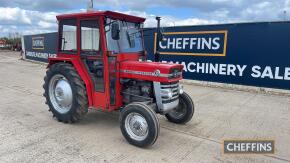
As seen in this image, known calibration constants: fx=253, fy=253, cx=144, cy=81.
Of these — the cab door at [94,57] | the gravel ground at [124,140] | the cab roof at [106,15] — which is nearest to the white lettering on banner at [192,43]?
the gravel ground at [124,140]

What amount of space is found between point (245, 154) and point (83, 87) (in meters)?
3.01

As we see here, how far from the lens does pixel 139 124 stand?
4.03 metres

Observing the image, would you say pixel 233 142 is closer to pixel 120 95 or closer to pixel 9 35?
pixel 120 95

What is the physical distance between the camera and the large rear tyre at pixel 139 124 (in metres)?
3.87

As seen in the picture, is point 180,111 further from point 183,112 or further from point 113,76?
point 113,76

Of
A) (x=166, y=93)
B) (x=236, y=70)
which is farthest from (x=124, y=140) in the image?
(x=236, y=70)

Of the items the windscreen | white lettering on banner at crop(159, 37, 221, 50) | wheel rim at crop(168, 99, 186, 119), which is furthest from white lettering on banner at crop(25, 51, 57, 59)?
wheel rim at crop(168, 99, 186, 119)

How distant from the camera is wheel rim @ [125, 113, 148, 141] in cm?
402

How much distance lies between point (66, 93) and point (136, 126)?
1.73m

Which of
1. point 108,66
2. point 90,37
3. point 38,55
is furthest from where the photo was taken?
point 38,55

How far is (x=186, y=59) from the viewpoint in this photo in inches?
399

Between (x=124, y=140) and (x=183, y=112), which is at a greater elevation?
(x=183, y=112)

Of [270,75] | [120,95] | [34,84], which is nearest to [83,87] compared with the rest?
[120,95]

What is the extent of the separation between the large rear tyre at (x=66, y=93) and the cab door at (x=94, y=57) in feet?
0.77
